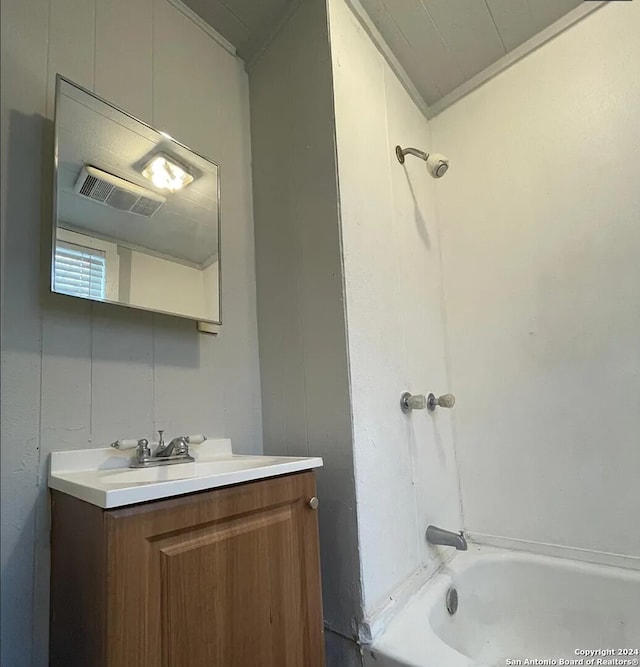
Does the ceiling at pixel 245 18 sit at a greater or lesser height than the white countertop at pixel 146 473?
greater

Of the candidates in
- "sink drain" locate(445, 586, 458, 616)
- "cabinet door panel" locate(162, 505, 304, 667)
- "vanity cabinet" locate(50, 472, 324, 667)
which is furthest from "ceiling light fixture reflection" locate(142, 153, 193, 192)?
"sink drain" locate(445, 586, 458, 616)

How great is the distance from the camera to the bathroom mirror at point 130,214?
1.00 meters

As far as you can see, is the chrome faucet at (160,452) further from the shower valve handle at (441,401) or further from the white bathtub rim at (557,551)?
the white bathtub rim at (557,551)

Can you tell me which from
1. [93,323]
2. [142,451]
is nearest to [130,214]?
[93,323]

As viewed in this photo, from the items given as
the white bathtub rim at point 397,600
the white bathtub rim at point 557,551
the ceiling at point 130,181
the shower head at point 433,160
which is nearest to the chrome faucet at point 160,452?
the ceiling at point 130,181

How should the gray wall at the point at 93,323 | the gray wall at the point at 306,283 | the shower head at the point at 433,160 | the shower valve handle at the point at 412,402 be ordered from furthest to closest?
the shower head at the point at 433,160 → the shower valve handle at the point at 412,402 → the gray wall at the point at 306,283 → the gray wall at the point at 93,323

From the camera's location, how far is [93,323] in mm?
1054

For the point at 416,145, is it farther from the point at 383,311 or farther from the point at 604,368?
the point at 604,368

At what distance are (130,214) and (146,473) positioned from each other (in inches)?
27.9

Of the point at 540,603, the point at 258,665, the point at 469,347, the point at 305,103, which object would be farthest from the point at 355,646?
the point at 305,103

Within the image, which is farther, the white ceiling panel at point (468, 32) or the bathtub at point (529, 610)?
the white ceiling panel at point (468, 32)

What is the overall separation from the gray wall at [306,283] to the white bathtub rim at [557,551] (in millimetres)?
797

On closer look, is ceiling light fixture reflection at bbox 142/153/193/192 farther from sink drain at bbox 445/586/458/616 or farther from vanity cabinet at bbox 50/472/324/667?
sink drain at bbox 445/586/458/616

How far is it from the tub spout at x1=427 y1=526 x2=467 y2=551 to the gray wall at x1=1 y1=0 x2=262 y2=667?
2.24ft
